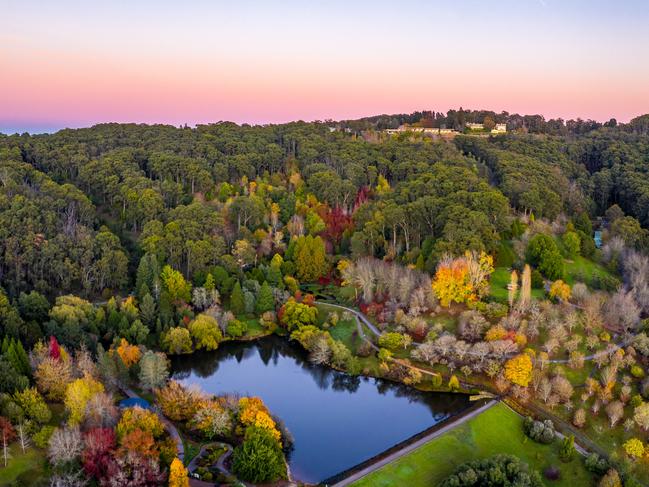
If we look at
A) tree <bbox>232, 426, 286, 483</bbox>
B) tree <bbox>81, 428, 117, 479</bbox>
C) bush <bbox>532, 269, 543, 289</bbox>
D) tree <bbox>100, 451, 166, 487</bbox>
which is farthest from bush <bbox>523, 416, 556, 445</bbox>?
tree <bbox>81, 428, 117, 479</bbox>

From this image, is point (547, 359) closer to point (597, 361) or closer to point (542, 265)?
point (597, 361)

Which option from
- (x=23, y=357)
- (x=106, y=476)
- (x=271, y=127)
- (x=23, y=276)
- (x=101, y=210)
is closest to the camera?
(x=106, y=476)

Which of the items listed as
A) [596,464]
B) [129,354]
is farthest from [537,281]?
[129,354]

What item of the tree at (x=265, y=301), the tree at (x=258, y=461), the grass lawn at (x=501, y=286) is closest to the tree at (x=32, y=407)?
the tree at (x=258, y=461)

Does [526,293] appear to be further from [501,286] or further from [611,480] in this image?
[611,480]

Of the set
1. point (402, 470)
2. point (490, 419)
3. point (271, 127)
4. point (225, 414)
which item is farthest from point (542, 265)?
point (271, 127)

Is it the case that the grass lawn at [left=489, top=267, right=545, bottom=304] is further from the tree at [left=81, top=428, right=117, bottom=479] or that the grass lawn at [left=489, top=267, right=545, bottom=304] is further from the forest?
the tree at [left=81, top=428, right=117, bottom=479]
